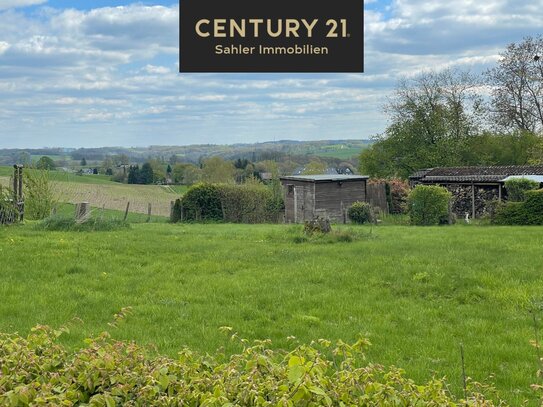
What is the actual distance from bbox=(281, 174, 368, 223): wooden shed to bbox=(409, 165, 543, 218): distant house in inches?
238

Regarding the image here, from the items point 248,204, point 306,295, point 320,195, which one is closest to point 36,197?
point 248,204

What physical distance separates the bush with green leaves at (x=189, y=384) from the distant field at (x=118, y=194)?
1601 inches

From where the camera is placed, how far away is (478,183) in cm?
3359

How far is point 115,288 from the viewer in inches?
350

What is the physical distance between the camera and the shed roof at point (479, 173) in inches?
1260

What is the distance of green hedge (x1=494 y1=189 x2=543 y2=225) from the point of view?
22.9 metres

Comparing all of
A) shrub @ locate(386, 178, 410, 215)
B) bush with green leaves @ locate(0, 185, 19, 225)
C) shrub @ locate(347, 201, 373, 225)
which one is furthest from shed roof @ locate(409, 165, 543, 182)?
bush with green leaves @ locate(0, 185, 19, 225)

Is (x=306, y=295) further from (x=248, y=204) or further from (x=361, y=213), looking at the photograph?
(x=248, y=204)

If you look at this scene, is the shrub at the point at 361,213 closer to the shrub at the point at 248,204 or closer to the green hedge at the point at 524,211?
the green hedge at the point at 524,211

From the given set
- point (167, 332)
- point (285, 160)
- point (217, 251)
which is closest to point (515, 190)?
point (217, 251)

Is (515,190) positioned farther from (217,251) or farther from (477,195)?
(217,251)

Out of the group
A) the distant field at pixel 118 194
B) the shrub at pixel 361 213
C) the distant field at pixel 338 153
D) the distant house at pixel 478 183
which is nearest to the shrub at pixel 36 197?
the distant field at pixel 118 194

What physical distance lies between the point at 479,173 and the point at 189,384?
35.1 meters

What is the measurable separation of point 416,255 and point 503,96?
37.6 meters
